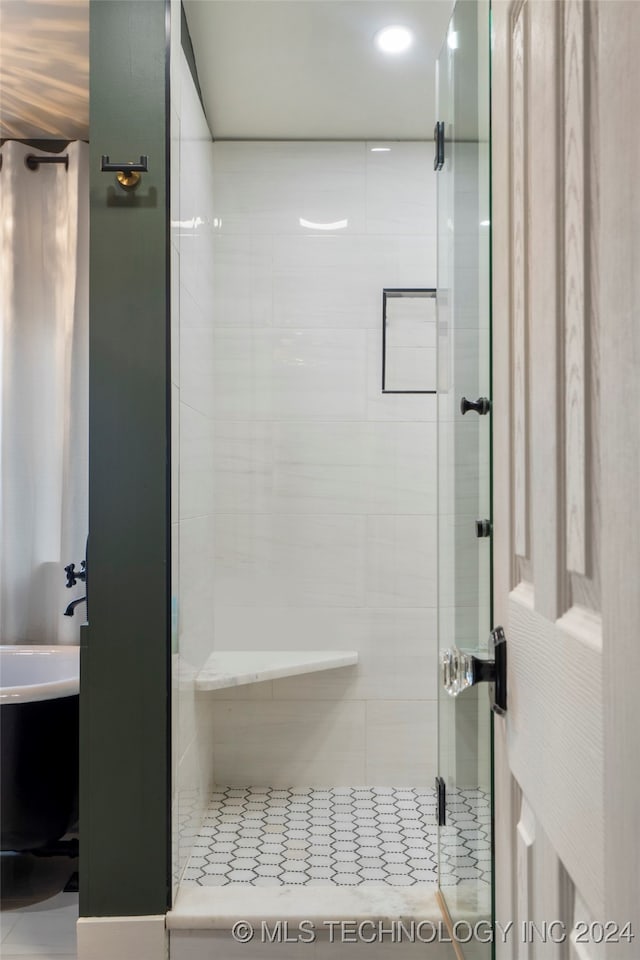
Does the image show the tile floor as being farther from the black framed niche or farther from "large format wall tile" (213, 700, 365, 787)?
the black framed niche

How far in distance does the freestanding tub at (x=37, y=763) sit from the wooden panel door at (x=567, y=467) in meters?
1.69

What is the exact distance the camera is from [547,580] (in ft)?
2.52

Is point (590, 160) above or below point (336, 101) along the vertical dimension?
below

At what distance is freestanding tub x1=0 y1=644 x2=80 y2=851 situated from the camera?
231 centimetres

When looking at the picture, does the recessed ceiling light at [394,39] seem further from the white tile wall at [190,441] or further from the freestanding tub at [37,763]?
the freestanding tub at [37,763]

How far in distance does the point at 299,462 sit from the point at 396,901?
155 centimetres

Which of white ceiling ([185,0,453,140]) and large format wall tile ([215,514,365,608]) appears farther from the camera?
large format wall tile ([215,514,365,608])

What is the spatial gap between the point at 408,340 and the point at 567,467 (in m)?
2.31

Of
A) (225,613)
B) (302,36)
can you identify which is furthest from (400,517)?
(302,36)

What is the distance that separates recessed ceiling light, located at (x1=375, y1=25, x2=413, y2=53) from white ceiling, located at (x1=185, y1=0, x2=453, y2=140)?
2 cm

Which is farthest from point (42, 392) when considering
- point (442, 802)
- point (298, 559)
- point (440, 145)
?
point (442, 802)

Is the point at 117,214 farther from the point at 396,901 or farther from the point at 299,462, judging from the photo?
the point at 396,901

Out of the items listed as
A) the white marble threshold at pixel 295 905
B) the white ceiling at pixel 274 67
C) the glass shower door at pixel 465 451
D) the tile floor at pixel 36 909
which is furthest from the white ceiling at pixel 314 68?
the tile floor at pixel 36 909

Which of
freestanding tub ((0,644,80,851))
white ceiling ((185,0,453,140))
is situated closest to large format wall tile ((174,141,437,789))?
white ceiling ((185,0,453,140))
